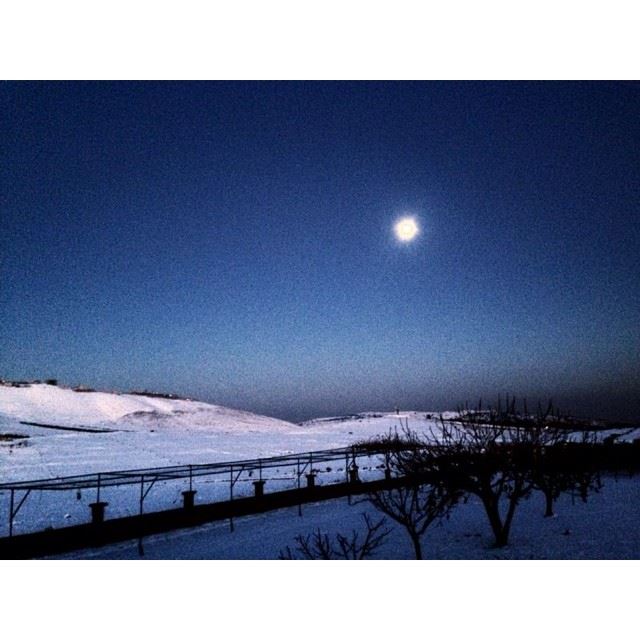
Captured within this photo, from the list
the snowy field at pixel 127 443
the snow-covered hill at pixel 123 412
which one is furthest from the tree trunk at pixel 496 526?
the snow-covered hill at pixel 123 412

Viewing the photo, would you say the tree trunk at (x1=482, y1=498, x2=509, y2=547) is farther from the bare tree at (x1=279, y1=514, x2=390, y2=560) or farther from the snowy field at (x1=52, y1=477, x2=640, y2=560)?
the bare tree at (x1=279, y1=514, x2=390, y2=560)

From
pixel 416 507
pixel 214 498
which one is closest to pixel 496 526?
pixel 416 507

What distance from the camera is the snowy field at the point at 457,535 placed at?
25.9 ft

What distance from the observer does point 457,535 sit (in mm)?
9648

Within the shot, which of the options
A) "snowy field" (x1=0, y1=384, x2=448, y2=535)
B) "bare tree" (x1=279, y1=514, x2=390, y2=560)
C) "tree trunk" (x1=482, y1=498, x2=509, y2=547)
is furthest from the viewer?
"snowy field" (x1=0, y1=384, x2=448, y2=535)

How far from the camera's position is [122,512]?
13031mm

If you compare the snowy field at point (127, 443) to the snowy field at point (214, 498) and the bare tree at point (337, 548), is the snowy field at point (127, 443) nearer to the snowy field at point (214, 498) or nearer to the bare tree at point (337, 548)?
the snowy field at point (214, 498)

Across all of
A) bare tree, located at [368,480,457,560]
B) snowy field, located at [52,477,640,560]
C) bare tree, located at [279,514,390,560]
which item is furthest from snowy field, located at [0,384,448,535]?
bare tree, located at [368,480,457,560]

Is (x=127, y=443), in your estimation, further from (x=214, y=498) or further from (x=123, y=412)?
(x=214, y=498)

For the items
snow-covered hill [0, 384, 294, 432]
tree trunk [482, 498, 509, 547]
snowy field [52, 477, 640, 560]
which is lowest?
snowy field [52, 477, 640, 560]

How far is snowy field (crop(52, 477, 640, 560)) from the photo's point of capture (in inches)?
311

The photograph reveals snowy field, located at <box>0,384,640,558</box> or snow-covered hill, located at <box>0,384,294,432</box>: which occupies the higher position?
snow-covered hill, located at <box>0,384,294,432</box>

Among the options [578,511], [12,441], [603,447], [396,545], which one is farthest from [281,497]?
[12,441]
